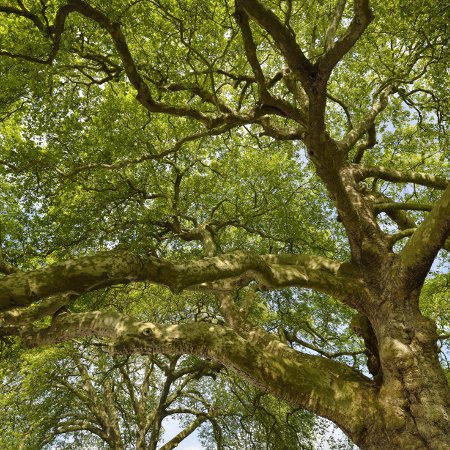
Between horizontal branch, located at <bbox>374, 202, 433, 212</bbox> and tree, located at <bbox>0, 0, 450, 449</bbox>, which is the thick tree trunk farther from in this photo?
horizontal branch, located at <bbox>374, 202, 433, 212</bbox>

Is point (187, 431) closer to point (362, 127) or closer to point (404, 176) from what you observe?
point (404, 176)

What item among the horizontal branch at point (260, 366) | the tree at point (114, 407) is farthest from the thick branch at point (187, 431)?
the horizontal branch at point (260, 366)

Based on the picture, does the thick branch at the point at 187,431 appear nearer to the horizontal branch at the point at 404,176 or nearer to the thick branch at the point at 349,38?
the horizontal branch at the point at 404,176

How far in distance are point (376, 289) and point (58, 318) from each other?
5523 mm

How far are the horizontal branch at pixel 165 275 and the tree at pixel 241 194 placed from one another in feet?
0.07

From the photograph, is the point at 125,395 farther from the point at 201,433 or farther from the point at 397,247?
the point at 397,247

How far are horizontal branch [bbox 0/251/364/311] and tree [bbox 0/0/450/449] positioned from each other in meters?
0.02

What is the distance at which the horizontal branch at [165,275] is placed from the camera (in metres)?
4.17

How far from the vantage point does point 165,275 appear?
205 inches

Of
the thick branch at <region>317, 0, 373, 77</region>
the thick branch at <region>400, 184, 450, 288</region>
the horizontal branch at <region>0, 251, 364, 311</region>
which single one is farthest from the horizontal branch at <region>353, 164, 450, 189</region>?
the thick branch at <region>317, 0, 373, 77</region>

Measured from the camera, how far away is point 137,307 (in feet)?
48.8

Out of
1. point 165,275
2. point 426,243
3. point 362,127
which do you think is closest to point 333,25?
point 362,127

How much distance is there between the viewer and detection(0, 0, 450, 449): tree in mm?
5477

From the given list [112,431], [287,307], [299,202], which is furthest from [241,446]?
[299,202]
